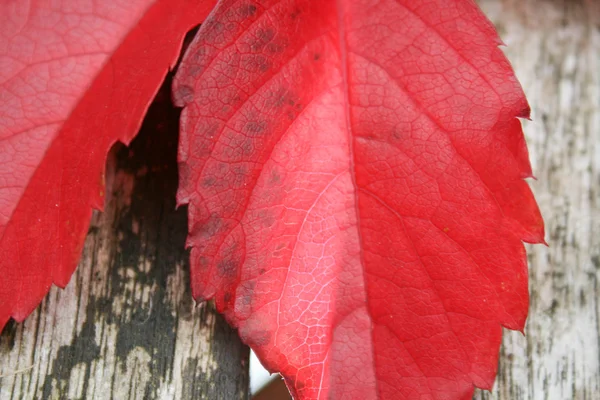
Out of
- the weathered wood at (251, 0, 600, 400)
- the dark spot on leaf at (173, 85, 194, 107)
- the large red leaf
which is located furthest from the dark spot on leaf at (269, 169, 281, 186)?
the weathered wood at (251, 0, 600, 400)

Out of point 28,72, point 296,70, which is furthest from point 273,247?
point 28,72

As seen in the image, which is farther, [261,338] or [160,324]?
[160,324]

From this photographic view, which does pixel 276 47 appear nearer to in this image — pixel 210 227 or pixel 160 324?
pixel 210 227

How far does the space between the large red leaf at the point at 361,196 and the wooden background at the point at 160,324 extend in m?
0.13

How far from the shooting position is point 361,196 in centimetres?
54

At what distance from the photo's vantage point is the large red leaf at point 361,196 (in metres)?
0.52

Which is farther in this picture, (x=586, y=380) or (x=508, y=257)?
(x=586, y=380)

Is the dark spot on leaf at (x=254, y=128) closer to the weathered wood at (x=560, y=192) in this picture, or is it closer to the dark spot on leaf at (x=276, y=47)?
the dark spot on leaf at (x=276, y=47)

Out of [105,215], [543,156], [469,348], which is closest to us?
[469,348]

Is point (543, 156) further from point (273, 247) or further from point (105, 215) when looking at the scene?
point (105, 215)

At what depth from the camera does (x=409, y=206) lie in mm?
533

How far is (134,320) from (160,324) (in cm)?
3

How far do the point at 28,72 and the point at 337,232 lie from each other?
344 mm

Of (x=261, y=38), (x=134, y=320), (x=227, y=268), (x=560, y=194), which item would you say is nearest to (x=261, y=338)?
(x=227, y=268)
